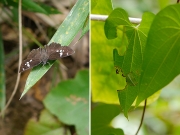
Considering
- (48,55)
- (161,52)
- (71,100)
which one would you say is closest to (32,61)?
(48,55)

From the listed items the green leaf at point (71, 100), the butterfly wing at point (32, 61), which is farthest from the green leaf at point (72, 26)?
the green leaf at point (71, 100)

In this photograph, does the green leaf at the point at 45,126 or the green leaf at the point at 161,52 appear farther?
the green leaf at the point at 45,126

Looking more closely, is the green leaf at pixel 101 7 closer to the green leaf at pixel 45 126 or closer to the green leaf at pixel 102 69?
the green leaf at pixel 102 69

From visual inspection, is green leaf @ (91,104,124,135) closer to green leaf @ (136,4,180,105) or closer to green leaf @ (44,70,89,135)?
green leaf @ (136,4,180,105)

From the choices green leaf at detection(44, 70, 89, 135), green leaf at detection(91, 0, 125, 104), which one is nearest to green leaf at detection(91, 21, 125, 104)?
green leaf at detection(91, 0, 125, 104)

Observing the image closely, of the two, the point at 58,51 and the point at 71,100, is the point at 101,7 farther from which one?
the point at 71,100
